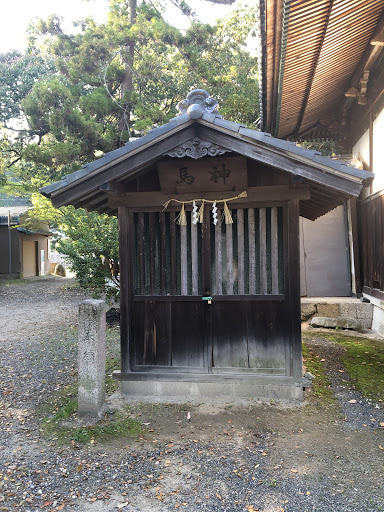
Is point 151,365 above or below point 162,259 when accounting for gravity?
below

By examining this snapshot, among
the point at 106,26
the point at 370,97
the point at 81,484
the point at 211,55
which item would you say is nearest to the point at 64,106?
the point at 106,26

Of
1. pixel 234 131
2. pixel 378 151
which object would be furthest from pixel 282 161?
pixel 378 151

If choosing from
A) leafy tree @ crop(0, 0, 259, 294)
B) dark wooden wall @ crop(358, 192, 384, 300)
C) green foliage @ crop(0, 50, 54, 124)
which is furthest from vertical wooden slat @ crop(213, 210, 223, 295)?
green foliage @ crop(0, 50, 54, 124)

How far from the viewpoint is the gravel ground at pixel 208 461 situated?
350 cm

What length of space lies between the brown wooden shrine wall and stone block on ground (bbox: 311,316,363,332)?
4942 mm

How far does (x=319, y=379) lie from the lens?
656 centimetres

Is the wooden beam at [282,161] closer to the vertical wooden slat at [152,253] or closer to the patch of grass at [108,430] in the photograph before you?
the vertical wooden slat at [152,253]

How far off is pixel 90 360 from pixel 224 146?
3.30 m

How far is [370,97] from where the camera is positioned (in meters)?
8.88

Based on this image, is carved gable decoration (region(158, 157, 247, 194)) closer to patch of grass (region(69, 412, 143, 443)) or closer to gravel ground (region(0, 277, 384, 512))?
gravel ground (region(0, 277, 384, 512))

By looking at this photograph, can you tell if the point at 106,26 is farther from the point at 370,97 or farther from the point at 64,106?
the point at 370,97

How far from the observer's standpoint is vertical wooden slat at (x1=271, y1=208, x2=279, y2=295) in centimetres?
564

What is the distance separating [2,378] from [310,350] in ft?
A: 20.1

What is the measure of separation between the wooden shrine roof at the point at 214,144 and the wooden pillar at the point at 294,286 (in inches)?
20.5
